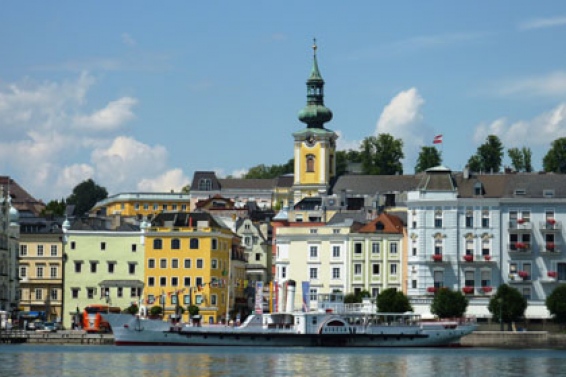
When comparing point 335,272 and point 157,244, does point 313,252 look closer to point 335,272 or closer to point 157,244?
point 335,272

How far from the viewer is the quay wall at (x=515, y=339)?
14625cm

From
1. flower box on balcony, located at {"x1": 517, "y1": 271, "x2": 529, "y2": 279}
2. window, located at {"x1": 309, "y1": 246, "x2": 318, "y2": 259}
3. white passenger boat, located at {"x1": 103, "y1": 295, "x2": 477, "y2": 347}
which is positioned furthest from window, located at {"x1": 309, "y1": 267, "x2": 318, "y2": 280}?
flower box on balcony, located at {"x1": 517, "y1": 271, "x2": 529, "y2": 279}

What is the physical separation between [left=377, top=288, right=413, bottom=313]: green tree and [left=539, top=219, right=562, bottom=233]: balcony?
13298 millimetres

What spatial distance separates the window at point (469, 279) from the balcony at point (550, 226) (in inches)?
281

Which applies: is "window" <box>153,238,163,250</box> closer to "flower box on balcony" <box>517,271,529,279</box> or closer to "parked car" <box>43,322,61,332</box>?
"parked car" <box>43,322,61,332</box>

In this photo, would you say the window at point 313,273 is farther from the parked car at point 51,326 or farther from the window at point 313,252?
the parked car at point 51,326

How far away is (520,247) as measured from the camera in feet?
510

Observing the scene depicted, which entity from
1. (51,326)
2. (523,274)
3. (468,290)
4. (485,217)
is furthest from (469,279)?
(51,326)

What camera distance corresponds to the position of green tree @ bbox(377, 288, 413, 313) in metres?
153

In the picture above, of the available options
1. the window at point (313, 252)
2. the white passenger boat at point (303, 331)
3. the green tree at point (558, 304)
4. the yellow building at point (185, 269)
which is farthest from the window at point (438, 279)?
the yellow building at point (185, 269)

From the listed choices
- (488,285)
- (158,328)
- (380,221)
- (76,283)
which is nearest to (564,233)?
(488,285)

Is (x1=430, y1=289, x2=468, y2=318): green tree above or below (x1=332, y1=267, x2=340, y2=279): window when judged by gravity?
below

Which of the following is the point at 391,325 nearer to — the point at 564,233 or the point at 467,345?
the point at 467,345

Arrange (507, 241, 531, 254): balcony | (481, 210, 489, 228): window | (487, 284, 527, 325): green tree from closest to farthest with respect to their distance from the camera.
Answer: (487, 284, 527, 325): green tree < (507, 241, 531, 254): balcony < (481, 210, 489, 228): window
